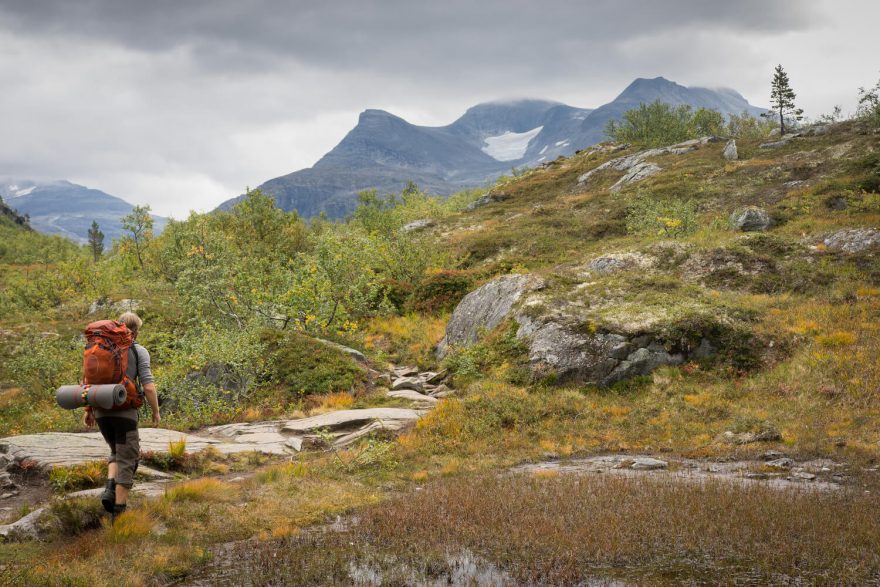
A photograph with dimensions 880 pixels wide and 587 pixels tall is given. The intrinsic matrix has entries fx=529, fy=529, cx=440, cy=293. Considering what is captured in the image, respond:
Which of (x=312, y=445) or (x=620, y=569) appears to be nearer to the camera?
(x=620, y=569)

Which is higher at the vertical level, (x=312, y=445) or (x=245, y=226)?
(x=245, y=226)

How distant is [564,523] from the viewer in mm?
8805

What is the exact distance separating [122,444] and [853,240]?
33.7 metres

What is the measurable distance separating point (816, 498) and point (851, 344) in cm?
1102

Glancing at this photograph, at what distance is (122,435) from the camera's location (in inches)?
345

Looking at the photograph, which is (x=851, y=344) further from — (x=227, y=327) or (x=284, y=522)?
(x=227, y=327)

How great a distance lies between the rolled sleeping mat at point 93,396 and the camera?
816cm

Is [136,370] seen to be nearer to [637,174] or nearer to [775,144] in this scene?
[637,174]

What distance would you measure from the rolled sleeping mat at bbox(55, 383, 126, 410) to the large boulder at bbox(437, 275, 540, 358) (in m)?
17.1

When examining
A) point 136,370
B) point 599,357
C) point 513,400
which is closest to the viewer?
point 136,370

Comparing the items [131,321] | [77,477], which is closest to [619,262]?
[131,321]

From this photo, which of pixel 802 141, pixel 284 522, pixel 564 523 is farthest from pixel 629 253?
pixel 802 141

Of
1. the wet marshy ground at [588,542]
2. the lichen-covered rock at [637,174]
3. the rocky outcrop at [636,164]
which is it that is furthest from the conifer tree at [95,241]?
the wet marshy ground at [588,542]

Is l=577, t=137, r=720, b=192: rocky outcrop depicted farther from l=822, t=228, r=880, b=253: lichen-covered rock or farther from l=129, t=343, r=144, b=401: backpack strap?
l=129, t=343, r=144, b=401: backpack strap
